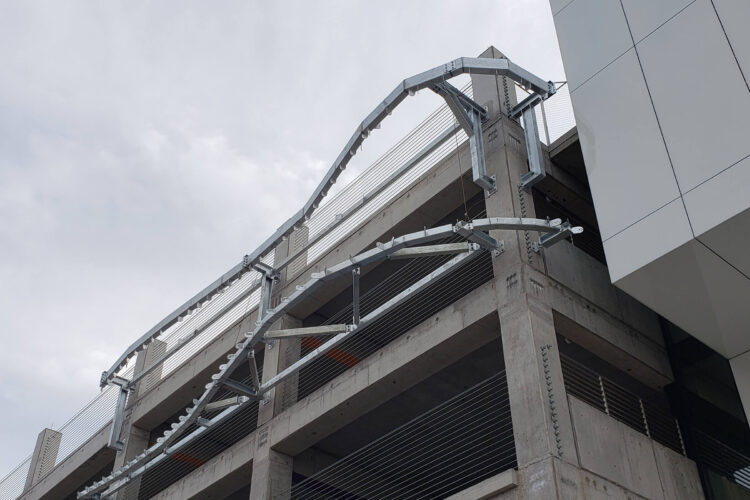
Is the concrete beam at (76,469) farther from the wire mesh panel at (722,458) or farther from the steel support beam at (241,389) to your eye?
the wire mesh panel at (722,458)

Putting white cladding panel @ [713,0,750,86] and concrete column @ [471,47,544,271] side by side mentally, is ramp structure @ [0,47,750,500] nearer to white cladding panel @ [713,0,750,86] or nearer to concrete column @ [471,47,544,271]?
concrete column @ [471,47,544,271]

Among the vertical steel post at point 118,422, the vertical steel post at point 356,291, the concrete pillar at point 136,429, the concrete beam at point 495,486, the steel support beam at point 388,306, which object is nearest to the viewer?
the concrete beam at point 495,486

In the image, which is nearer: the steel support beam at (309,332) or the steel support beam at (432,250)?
the steel support beam at (432,250)

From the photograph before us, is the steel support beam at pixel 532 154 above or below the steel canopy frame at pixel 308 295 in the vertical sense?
above

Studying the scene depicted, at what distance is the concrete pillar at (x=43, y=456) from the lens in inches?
1463

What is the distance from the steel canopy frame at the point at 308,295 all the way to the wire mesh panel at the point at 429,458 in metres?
3.20

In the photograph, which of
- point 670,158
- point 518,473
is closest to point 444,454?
point 518,473

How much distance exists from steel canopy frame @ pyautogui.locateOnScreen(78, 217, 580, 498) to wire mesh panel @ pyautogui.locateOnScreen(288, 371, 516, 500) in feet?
10.5

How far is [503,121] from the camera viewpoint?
70.1 ft

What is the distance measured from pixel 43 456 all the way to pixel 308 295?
2045cm

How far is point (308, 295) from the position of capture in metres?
23.0

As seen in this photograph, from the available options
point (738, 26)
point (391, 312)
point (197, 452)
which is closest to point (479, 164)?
point (391, 312)

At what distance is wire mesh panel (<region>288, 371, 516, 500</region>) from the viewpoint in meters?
23.9

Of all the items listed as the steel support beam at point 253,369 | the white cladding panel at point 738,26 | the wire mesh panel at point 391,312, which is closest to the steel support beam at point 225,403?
the steel support beam at point 253,369
